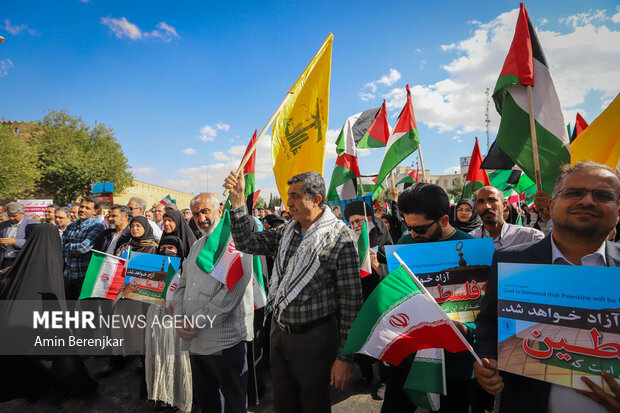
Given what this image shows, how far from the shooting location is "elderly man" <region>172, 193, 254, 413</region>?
8.04 feet

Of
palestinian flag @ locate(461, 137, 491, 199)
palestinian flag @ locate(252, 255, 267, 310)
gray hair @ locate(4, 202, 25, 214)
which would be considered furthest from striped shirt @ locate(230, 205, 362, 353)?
gray hair @ locate(4, 202, 25, 214)

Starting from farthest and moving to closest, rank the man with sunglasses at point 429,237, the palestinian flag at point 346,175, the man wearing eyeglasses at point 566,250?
the palestinian flag at point 346,175 → the man with sunglasses at point 429,237 → the man wearing eyeglasses at point 566,250

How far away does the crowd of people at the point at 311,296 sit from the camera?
1.36 m

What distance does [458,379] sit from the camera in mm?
1871

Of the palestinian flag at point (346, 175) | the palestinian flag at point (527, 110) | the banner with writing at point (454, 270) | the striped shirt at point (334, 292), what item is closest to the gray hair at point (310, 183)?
the striped shirt at point (334, 292)

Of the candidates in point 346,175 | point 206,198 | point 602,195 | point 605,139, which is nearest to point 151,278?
point 206,198

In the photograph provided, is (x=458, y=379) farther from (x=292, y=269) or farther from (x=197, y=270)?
(x=197, y=270)

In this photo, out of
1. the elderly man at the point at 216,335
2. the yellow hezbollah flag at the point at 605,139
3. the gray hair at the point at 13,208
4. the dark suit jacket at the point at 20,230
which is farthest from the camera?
the gray hair at the point at 13,208

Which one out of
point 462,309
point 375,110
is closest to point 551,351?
point 462,309

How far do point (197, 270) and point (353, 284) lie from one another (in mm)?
1414

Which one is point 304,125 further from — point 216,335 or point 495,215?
point 495,215

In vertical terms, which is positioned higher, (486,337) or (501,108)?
(501,108)

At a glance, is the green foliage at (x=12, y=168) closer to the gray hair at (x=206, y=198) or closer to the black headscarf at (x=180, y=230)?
the black headscarf at (x=180, y=230)

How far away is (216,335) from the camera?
2465mm
